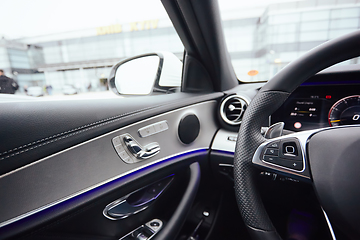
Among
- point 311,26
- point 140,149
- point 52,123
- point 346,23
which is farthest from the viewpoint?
point 311,26

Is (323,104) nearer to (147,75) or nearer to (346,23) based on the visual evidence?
(346,23)

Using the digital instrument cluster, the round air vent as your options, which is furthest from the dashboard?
the round air vent

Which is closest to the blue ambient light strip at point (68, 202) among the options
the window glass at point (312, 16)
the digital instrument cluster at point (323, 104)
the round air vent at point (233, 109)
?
the round air vent at point (233, 109)

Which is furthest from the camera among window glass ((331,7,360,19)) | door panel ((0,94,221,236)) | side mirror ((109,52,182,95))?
side mirror ((109,52,182,95))

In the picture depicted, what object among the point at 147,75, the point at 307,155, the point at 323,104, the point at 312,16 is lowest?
the point at 307,155

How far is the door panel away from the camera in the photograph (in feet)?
1.86

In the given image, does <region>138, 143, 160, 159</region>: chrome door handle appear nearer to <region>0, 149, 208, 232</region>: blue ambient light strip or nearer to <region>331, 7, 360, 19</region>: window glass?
<region>0, 149, 208, 232</region>: blue ambient light strip

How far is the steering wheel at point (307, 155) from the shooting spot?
2.06 feet

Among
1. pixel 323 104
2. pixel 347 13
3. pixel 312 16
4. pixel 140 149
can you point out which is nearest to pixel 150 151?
pixel 140 149

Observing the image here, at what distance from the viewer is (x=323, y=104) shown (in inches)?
46.4

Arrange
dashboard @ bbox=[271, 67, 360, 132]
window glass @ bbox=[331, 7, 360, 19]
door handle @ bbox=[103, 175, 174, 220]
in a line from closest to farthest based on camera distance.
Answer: door handle @ bbox=[103, 175, 174, 220] → dashboard @ bbox=[271, 67, 360, 132] → window glass @ bbox=[331, 7, 360, 19]

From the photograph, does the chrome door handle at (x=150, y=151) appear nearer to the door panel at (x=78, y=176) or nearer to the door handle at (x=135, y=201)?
the door panel at (x=78, y=176)

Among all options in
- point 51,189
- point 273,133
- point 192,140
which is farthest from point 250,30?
point 51,189

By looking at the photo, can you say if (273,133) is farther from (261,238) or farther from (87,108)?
(87,108)
